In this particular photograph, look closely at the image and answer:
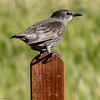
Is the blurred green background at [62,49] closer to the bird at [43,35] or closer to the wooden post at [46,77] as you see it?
the bird at [43,35]

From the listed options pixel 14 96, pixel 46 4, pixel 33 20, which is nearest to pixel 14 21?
pixel 33 20

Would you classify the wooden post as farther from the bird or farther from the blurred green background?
the blurred green background

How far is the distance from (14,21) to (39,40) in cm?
207

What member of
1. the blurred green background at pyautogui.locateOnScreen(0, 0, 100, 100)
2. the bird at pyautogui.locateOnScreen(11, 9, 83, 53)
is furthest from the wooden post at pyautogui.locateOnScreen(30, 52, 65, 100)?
the blurred green background at pyautogui.locateOnScreen(0, 0, 100, 100)

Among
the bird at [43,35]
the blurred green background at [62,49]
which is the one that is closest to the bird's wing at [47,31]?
the bird at [43,35]

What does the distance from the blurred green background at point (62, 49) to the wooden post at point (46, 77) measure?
5.10 feet

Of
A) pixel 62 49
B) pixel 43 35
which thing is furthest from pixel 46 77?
pixel 62 49

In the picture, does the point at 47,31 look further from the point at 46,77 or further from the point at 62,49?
the point at 62,49

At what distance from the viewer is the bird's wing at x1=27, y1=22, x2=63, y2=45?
4.19 metres

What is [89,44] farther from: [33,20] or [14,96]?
[14,96]

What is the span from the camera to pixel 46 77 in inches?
127

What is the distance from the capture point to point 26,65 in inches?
212

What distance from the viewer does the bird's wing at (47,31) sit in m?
4.19

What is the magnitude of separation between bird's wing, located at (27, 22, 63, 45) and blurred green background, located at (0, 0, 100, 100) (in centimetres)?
88
